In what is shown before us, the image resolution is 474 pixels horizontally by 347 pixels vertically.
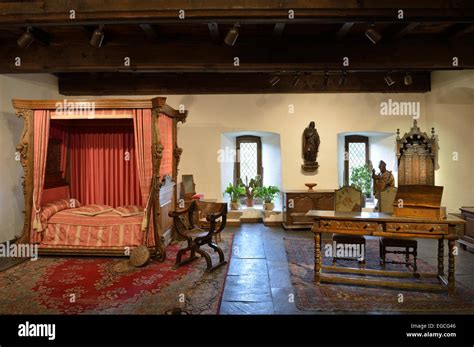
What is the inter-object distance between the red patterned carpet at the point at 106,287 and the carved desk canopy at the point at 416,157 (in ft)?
15.1

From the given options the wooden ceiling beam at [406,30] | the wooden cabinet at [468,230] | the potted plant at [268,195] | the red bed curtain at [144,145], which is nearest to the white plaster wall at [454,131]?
the wooden cabinet at [468,230]

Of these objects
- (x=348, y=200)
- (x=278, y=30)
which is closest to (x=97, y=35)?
(x=278, y=30)

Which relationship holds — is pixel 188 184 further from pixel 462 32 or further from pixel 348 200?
pixel 462 32

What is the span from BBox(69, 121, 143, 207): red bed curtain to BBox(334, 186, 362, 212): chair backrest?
3.64m

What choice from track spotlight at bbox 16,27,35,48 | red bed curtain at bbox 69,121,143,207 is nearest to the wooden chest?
red bed curtain at bbox 69,121,143,207

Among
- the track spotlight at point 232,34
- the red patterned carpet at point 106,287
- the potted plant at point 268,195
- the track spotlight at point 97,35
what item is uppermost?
the track spotlight at point 97,35

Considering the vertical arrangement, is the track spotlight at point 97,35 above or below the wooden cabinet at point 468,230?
above

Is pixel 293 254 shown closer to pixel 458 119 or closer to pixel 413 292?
pixel 413 292

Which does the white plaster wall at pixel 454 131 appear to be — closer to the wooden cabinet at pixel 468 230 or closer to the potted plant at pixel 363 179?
the wooden cabinet at pixel 468 230

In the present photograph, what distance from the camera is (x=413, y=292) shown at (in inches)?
146

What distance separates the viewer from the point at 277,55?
495 centimetres

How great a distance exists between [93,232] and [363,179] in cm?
575

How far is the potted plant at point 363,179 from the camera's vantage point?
757 centimetres

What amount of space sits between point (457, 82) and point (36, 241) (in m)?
7.85
